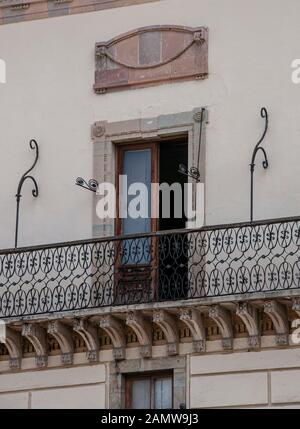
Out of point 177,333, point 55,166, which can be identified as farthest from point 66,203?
point 177,333

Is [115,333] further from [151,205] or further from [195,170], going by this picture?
[195,170]

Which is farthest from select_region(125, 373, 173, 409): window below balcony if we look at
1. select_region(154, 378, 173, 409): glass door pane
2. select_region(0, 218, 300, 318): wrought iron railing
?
select_region(0, 218, 300, 318): wrought iron railing

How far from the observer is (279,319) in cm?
3278

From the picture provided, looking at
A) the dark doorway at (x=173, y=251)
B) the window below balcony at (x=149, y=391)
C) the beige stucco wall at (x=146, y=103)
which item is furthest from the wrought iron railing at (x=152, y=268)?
the window below balcony at (x=149, y=391)

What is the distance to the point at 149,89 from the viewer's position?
35156mm

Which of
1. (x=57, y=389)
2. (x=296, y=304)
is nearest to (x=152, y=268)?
(x=57, y=389)

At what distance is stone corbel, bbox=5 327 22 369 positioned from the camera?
1353 inches

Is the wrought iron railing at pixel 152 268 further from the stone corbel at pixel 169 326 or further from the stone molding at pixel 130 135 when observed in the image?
the stone molding at pixel 130 135

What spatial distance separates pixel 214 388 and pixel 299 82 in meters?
4.64

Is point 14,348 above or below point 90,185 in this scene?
below

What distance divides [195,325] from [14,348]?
2932 mm

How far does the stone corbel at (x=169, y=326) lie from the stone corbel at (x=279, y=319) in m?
1.50

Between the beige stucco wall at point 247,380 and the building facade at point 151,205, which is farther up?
the building facade at point 151,205

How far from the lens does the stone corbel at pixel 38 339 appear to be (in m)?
34.1
